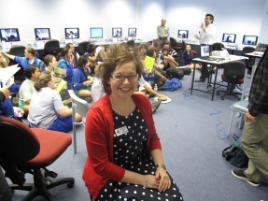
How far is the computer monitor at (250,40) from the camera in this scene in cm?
704

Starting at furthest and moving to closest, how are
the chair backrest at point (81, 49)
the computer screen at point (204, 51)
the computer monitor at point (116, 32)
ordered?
the computer monitor at point (116, 32)
the chair backrest at point (81, 49)
the computer screen at point (204, 51)

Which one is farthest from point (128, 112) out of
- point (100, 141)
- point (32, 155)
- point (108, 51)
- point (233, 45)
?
point (233, 45)

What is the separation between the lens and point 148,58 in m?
4.24

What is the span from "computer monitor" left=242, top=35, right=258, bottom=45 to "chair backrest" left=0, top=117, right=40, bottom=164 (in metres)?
7.39

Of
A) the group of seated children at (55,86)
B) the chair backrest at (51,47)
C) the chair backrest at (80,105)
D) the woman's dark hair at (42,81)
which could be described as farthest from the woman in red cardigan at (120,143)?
the chair backrest at (51,47)

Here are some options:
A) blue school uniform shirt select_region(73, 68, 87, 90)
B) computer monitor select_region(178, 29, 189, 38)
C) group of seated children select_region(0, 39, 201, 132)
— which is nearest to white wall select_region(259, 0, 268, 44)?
computer monitor select_region(178, 29, 189, 38)

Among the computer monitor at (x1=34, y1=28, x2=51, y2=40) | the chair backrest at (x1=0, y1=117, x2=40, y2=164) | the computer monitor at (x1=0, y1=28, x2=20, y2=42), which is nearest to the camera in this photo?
the chair backrest at (x1=0, y1=117, x2=40, y2=164)

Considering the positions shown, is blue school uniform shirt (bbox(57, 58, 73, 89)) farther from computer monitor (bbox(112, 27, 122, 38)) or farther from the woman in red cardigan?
computer monitor (bbox(112, 27, 122, 38))

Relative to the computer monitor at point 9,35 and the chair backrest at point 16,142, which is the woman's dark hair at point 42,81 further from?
the computer monitor at point 9,35

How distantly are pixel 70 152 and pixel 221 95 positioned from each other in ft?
11.3

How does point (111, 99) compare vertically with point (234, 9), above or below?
below

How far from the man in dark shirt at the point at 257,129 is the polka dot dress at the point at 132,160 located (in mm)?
991

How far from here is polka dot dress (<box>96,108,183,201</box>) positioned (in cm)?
115

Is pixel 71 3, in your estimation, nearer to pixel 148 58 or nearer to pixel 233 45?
pixel 148 58
